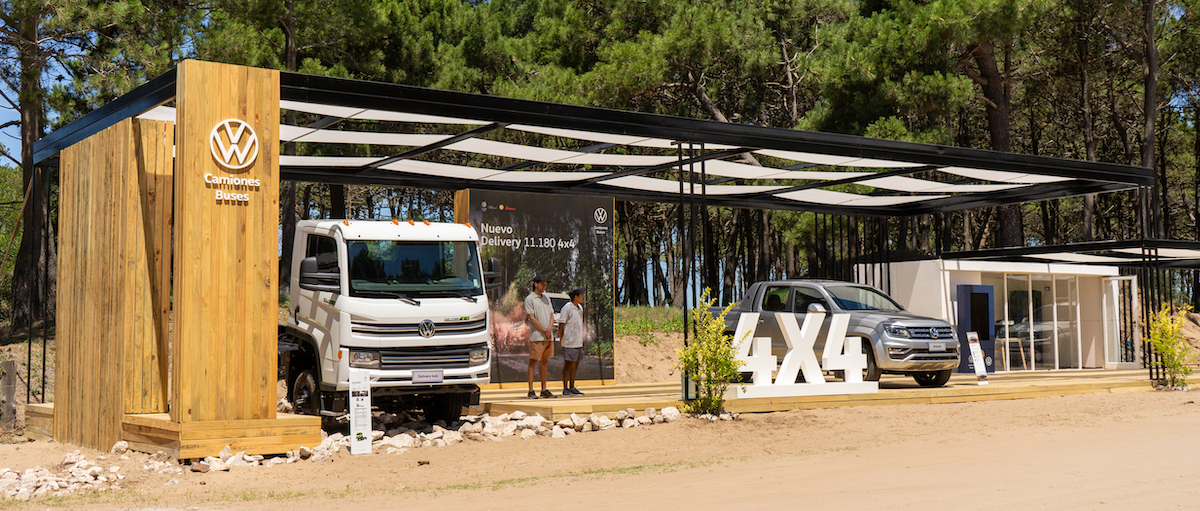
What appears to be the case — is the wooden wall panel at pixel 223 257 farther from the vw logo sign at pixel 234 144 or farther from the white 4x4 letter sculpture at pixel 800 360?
the white 4x4 letter sculpture at pixel 800 360

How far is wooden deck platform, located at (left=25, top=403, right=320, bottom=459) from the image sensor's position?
8539 mm

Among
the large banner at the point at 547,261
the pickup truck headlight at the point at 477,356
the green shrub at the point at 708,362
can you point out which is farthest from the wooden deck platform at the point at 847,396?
the pickup truck headlight at the point at 477,356

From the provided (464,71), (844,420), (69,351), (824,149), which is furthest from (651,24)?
(69,351)

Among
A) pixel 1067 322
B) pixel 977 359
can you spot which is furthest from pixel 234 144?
pixel 1067 322

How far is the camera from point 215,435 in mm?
8656

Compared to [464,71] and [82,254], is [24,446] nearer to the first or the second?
[82,254]

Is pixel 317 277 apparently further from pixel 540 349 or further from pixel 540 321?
pixel 540 349

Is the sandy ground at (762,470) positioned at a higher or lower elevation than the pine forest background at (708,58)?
lower

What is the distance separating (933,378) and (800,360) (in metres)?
3.43

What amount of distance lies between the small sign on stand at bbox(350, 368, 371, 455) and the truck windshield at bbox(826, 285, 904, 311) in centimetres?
797

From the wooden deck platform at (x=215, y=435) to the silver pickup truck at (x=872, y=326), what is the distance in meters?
6.87

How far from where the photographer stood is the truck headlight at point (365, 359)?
10.1 metres

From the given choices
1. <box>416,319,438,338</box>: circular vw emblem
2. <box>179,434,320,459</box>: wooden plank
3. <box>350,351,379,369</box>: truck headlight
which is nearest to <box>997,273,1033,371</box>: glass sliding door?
<box>416,319,438,338</box>: circular vw emblem

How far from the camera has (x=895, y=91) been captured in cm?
2358
